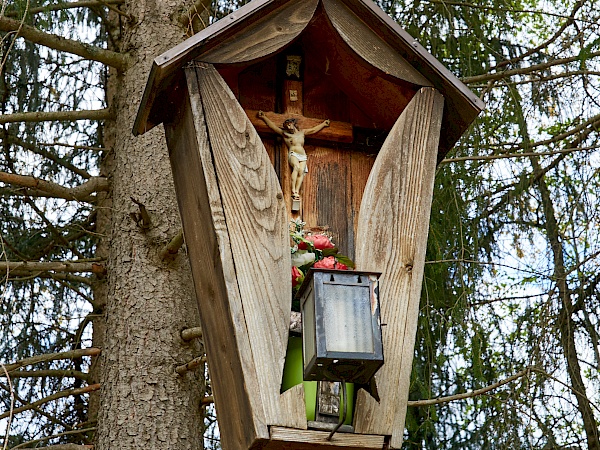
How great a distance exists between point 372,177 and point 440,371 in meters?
2.69

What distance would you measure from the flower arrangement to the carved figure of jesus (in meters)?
0.19

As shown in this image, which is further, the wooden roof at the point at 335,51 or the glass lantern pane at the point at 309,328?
the wooden roof at the point at 335,51

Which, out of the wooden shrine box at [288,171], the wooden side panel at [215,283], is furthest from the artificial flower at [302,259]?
the wooden side panel at [215,283]

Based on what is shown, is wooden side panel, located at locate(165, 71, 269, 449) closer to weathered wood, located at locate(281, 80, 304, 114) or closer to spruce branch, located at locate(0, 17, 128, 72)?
weathered wood, located at locate(281, 80, 304, 114)

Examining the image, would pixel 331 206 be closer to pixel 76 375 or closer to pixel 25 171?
pixel 76 375

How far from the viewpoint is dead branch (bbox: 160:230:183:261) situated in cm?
330

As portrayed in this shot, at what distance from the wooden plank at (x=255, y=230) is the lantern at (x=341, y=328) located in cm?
9

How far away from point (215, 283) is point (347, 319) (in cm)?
43

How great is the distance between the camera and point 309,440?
2051 millimetres

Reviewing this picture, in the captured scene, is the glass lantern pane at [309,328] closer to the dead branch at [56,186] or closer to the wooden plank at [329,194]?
the wooden plank at [329,194]

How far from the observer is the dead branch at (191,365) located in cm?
315

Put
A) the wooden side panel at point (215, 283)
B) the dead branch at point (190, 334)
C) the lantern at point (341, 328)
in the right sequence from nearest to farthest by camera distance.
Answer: the lantern at point (341, 328)
the wooden side panel at point (215, 283)
the dead branch at point (190, 334)

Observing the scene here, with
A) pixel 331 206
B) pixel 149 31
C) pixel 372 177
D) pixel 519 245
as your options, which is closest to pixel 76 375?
pixel 149 31

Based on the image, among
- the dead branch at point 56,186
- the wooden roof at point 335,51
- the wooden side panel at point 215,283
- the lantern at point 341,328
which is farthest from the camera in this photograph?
the dead branch at point 56,186
